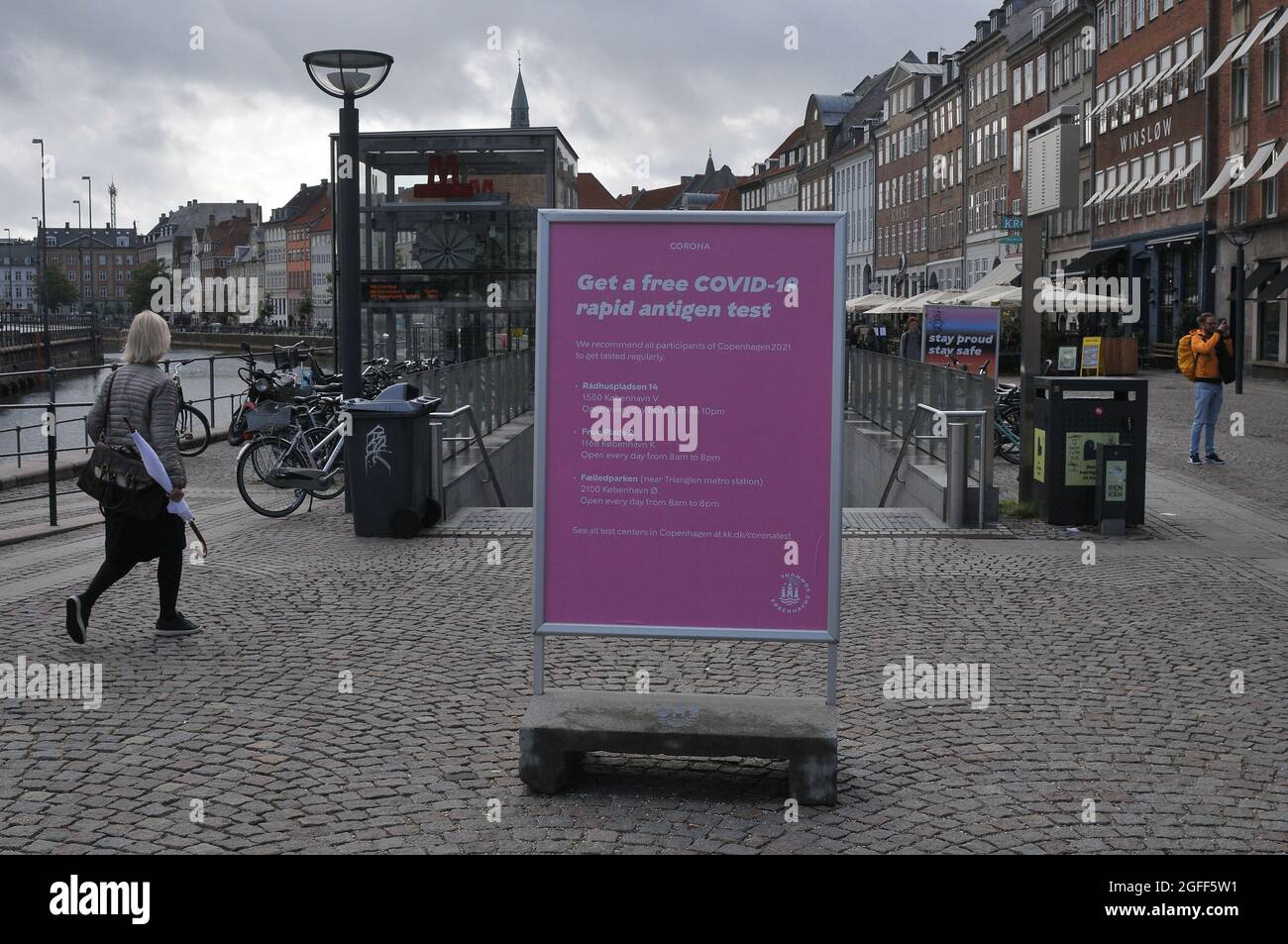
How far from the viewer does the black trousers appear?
337 inches

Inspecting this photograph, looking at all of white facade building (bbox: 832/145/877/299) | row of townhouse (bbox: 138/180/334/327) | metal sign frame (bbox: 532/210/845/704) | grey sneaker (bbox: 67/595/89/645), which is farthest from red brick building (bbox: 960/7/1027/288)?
row of townhouse (bbox: 138/180/334/327)

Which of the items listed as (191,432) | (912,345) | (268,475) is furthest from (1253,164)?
(268,475)

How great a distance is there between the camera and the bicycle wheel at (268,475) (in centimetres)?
1433

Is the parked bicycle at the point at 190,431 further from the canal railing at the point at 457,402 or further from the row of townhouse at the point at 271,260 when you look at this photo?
the row of townhouse at the point at 271,260

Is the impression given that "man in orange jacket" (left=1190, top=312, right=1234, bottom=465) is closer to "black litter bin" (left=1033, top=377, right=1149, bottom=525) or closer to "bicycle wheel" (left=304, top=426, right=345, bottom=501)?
"black litter bin" (left=1033, top=377, right=1149, bottom=525)

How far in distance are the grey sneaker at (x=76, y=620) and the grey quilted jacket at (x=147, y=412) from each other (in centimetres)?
80

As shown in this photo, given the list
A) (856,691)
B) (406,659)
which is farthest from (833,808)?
(406,659)

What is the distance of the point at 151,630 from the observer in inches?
344

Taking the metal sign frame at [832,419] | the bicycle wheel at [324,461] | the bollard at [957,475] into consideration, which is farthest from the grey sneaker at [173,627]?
the bollard at [957,475]

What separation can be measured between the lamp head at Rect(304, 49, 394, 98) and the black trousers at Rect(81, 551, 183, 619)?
728 centimetres

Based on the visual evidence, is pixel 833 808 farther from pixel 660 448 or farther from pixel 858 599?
pixel 858 599

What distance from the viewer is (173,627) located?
860 cm

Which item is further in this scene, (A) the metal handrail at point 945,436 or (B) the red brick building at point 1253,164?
A: (B) the red brick building at point 1253,164
